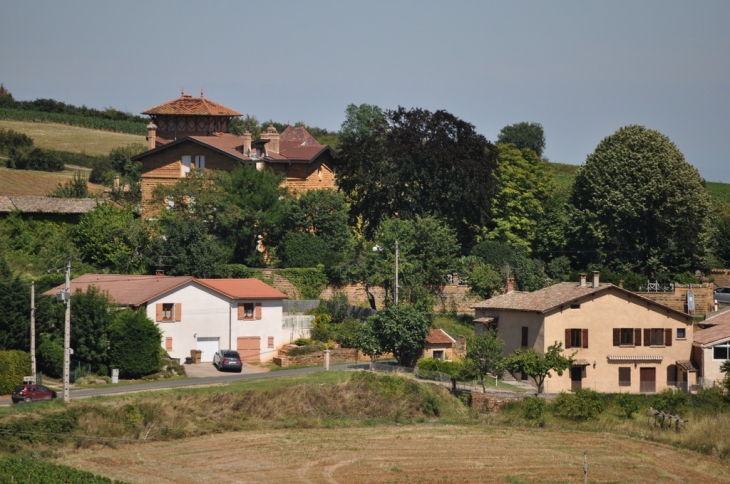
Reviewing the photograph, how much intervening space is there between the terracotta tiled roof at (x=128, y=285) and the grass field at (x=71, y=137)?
220 feet

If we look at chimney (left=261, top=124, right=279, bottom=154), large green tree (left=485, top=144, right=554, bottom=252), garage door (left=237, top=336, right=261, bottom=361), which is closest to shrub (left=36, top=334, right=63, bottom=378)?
garage door (left=237, top=336, right=261, bottom=361)

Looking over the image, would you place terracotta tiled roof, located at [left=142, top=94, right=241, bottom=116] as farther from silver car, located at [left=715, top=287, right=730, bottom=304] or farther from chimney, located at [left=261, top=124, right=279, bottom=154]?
silver car, located at [left=715, top=287, right=730, bottom=304]

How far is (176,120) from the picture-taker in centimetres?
9025

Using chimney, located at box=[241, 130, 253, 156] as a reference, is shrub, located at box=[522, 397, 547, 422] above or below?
below

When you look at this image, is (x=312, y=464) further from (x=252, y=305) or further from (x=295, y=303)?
(x=295, y=303)

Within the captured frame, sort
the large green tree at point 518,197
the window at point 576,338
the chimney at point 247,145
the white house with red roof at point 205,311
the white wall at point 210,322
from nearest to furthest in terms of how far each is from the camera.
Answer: the window at point 576,338 → the white house with red roof at point 205,311 → the white wall at point 210,322 → the chimney at point 247,145 → the large green tree at point 518,197

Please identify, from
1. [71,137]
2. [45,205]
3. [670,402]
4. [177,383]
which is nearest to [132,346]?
[177,383]

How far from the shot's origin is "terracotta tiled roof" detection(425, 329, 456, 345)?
6122 centimetres

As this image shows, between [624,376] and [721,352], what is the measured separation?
15.6 ft

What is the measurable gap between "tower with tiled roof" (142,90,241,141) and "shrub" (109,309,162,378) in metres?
36.4

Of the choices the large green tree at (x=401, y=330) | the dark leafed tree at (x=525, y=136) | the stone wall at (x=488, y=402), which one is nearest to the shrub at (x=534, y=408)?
the stone wall at (x=488, y=402)

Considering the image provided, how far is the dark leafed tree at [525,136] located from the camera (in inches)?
5295

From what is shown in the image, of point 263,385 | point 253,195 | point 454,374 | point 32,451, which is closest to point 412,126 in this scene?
point 253,195

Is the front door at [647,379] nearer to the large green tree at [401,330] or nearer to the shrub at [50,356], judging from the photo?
the large green tree at [401,330]
